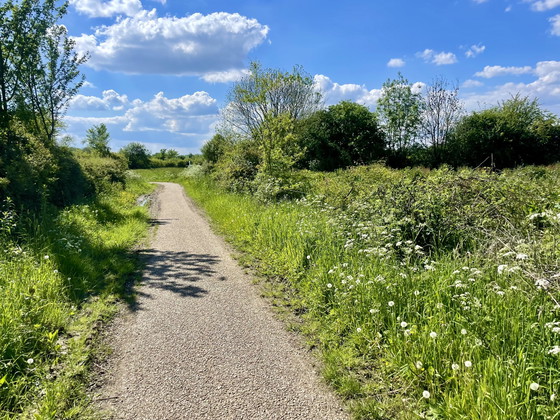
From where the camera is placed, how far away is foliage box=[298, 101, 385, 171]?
91.6 ft

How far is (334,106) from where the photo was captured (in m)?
29.6

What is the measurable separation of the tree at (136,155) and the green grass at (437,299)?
6328 cm

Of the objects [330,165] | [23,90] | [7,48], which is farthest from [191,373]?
[330,165]

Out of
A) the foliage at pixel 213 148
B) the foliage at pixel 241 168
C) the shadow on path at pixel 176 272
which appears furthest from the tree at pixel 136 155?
the shadow on path at pixel 176 272

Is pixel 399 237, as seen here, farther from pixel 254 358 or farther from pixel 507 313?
pixel 254 358

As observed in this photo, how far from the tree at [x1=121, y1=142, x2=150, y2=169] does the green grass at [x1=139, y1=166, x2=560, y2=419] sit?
208 ft

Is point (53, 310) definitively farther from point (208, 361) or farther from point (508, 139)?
point (508, 139)

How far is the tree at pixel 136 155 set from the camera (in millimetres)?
63688

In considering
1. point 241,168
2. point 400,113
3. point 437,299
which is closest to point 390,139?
point 400,113

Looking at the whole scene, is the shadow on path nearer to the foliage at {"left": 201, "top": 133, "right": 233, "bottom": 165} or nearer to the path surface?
the path surface

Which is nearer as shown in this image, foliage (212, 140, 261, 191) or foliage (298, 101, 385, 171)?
foliage (212, 140, 261, 191)

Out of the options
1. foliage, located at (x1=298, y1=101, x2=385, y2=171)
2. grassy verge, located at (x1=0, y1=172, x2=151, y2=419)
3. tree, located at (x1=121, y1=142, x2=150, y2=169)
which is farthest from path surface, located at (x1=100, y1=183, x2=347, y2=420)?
tree, located at (x1=121, y1=142, x2=150, y2=169)

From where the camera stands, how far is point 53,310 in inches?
172

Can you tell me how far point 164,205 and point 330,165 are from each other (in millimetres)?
15179
